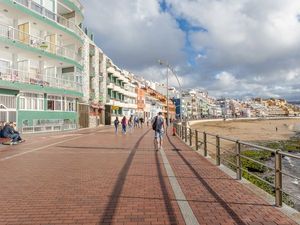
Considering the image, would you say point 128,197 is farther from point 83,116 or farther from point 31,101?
point 83,116

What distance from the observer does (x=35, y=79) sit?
30516 millimetres

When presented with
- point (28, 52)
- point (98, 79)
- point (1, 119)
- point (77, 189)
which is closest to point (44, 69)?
point (28, 52)

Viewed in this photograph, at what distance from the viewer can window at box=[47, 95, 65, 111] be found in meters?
34.3

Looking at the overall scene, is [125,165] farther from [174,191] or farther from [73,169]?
[174,191]

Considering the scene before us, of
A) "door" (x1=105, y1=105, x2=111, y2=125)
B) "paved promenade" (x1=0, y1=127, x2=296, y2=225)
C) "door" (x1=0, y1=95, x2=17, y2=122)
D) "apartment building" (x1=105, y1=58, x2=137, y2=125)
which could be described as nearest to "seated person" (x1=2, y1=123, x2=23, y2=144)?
"door" (x1=0, y1=95, x2=17, y2=122)

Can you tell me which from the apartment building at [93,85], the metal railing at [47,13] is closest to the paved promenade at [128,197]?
the metal railing at [47,13]

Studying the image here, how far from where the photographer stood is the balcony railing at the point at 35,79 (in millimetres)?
27019

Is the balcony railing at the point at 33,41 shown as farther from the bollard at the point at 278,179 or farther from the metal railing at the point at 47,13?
the bollard at the point at 278,179

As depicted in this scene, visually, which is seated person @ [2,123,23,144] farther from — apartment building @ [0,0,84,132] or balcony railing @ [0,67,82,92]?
balcony railing @ [0,67,82,92]

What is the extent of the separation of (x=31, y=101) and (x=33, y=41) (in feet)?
17.8

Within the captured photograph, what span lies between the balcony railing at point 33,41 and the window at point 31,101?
14.2ft

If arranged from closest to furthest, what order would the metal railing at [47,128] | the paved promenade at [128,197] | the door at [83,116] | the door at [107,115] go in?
the paved promenade at [128,197]
the metal railing at [47,128]
the door at [83,116]
the door at [107,115]

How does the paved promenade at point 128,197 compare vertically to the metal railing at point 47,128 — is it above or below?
below

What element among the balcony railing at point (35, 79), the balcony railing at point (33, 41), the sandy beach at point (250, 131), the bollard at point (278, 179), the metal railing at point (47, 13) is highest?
the metal railing at point (47, 13)
